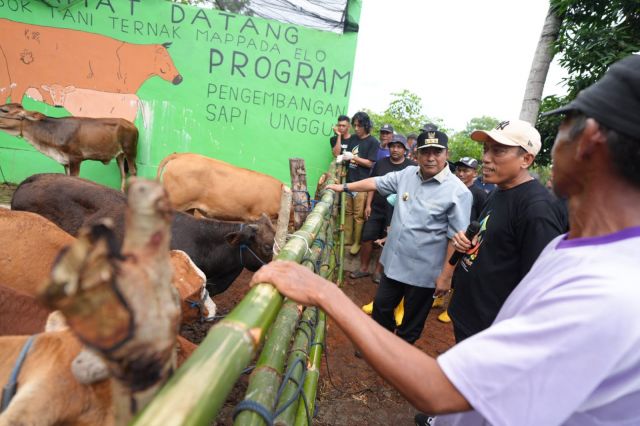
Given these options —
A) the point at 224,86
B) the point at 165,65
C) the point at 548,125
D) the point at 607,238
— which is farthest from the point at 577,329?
the point at 548,125

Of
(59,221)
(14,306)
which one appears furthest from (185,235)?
(14,306)

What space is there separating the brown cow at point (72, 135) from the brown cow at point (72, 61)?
2.11 ft

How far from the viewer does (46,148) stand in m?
6.00

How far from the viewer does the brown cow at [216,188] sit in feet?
18.9

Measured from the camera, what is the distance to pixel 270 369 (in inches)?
56.9

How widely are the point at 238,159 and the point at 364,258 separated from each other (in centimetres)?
295

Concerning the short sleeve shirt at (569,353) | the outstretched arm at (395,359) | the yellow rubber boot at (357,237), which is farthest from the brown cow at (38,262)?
the yellow rubber boot at (357,237)

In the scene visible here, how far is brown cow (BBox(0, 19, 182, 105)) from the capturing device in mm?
6090

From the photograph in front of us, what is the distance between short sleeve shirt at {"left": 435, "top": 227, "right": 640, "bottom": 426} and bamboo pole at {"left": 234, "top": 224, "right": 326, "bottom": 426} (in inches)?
27.1

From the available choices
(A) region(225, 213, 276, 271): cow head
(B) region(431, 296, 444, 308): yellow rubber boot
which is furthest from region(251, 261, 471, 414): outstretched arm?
(B) region(431, 296, 444, 308): yellow rubber boot

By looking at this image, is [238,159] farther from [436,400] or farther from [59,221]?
[436,400]

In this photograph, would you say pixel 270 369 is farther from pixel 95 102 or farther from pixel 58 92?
pixel 58 92

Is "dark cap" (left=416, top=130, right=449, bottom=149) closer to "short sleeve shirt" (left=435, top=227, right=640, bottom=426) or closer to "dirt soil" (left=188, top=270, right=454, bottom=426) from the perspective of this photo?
"dirt soil" (left=188, top=270, right=454, bottom=426)

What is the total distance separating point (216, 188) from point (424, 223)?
381 centimetres
